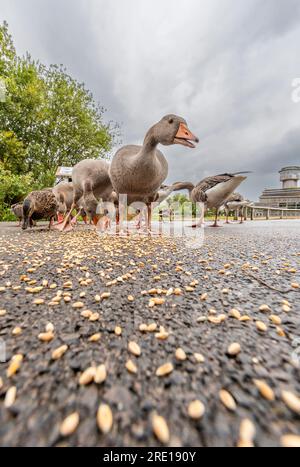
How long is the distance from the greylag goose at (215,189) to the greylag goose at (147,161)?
7.27ft

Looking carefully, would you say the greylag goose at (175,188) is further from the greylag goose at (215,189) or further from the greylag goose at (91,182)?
the greylag goose at (91,182)

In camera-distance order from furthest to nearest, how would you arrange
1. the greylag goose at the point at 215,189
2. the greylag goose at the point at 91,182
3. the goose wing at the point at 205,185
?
the goose wing at the point at 205,185 < the greylag goose at the point at 215,189 < the greylag goose at the point at 91,182

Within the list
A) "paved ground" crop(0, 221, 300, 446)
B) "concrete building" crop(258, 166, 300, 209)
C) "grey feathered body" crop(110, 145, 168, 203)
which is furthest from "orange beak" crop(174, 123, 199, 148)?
"concrete building" crop(258, 166, 300, 209)

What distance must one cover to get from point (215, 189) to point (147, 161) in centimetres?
336

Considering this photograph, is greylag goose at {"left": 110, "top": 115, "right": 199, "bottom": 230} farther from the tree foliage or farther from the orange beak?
the tree foliage

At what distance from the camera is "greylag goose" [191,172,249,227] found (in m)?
5.49

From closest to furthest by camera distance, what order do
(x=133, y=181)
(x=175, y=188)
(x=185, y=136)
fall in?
(x=185, y=136), (x=133, y=181), (x=175, y=188)

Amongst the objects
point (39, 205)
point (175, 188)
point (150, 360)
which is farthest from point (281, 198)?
point (150, 360)

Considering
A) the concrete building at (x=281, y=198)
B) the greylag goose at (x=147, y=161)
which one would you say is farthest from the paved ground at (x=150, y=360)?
the concrete building at (x=281, y=198)

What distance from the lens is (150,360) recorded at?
2.20ft

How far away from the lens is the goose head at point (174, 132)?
2.60 meters

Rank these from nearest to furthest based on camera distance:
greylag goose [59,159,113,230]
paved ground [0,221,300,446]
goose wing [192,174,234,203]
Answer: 1. paved ground [0,221,300,446]
2. greylag goose [59,159,113,230]
3. goose wing [192,174,234,203]

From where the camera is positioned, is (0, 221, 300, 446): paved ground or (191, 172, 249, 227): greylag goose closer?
(0, 221, 300, 446): paved ground

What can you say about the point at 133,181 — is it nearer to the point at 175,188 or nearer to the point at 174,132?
the point at 174,132
